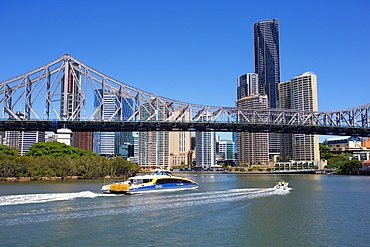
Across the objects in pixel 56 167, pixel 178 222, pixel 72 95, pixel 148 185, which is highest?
pixel 72 95

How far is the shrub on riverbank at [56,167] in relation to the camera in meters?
60.3

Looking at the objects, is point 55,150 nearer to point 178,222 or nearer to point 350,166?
point 178,222

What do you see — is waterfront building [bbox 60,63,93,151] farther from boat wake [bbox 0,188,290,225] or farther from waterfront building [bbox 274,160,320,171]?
waterfront building [bbox 274,160,320,171]

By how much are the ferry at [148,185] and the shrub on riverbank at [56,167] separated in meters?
27.9

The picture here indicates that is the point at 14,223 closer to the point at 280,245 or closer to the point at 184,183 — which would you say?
the point at 280,245

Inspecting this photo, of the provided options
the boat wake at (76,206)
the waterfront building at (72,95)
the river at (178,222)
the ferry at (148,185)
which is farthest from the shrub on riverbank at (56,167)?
the river at (178,222)

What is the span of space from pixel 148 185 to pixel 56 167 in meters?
32.7

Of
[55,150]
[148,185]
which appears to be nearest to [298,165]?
[55,150]

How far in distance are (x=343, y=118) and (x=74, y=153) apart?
65.7 meters

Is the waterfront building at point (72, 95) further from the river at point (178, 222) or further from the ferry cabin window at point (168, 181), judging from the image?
the river at point (178, 222)

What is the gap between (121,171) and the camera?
82250 mm

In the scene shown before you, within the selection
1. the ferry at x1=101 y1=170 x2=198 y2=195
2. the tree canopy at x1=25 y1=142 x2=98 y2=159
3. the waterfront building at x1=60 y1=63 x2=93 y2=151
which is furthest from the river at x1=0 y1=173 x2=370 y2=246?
the waterfront building at x1=60 y1=63 x2=93 y2=151

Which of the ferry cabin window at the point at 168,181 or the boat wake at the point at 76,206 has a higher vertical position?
the ferry cabin window at the point at 168,181

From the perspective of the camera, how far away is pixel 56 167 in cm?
6638
